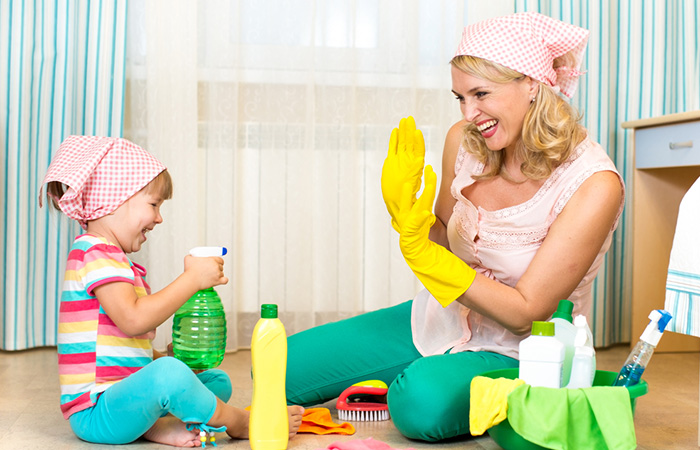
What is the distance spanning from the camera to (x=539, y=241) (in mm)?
1467

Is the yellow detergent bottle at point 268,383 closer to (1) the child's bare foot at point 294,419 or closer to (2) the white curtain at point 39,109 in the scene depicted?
(1) the child's bare foot at point 294,419

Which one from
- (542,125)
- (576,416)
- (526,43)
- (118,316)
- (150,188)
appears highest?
(526,43)

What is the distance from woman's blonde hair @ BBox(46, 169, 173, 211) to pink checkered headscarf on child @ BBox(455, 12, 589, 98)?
607 mm

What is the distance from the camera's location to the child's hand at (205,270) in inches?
52.5

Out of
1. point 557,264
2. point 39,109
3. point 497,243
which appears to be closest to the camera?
point 557,264

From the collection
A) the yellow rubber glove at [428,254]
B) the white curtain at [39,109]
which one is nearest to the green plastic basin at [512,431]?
the yellow rubber glove at [428,254]

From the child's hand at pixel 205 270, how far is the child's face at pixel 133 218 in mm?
132

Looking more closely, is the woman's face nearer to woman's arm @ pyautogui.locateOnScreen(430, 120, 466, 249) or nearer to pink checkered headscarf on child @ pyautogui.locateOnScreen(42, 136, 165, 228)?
woman's arm @ pyautogui.locateOnScreen(430, 120, 466, 249)

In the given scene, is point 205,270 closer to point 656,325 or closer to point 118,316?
point 118,316

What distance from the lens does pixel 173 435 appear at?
1348mm

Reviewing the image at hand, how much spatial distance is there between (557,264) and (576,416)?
32 cm

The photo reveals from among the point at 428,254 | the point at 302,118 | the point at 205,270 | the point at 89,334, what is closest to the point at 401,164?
the point at 428,254

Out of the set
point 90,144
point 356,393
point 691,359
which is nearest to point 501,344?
point 356,393

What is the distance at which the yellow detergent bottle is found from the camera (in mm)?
1265
